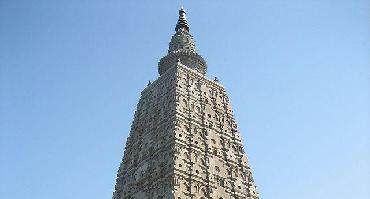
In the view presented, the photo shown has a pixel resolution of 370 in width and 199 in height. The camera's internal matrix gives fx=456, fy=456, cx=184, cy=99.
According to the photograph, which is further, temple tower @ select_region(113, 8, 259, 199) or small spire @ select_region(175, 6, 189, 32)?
small spire @ select_region(175, 6, 189, 32)

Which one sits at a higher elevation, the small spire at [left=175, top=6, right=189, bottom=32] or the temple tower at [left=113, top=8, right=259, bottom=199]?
the small spire at [left=175, top=6, right=189, bottom=32]

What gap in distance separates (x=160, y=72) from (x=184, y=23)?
11.6 m

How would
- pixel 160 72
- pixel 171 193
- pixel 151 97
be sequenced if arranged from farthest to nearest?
pixel 160 72
pixel 151 97
pixel 171 193

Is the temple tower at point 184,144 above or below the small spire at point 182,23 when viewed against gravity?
below

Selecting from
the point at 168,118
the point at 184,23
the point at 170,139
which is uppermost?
the point at 184,23

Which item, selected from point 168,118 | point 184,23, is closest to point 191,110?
point 168,118

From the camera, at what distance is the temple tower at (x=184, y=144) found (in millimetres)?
40562

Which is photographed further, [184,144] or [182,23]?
[182,23]

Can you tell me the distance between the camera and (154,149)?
44219 mm

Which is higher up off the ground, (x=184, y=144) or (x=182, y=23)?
(x=182, y=23)

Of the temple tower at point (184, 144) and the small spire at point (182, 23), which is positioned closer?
the temple tower at point (184, 144)

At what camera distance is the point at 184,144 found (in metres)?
42.9

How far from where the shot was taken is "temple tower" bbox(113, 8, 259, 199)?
133 feet

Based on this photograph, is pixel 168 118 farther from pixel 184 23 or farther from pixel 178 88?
pixel 184 23
